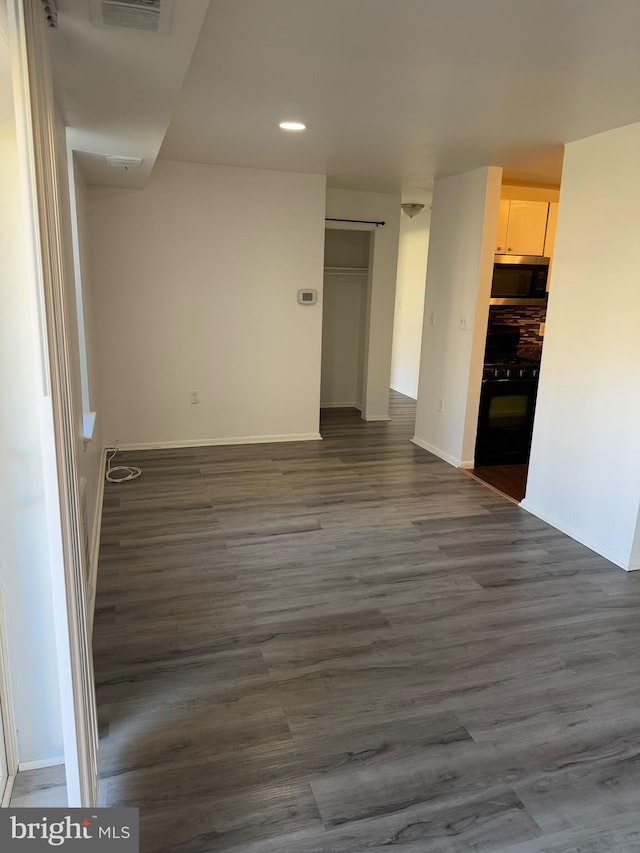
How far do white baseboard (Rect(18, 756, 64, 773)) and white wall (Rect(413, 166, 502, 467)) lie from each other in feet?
13.0

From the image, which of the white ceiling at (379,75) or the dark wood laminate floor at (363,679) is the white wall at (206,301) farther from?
the dark wood laminate floor at (363,679)

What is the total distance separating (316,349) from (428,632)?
3498 mm

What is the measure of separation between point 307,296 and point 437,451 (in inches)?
75.7

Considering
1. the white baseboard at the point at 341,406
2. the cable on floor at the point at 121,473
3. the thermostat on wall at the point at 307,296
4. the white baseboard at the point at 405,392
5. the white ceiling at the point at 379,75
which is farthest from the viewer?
the white baseboard at the point at 405,392

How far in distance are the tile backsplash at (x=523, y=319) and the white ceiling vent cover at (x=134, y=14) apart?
4013 mm

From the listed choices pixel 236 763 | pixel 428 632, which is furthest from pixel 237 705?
pixel 428 632

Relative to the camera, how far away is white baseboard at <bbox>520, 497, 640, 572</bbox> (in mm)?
3427

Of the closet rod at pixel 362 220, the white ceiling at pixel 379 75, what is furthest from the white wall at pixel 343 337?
the white ceiling at pixel 379 75

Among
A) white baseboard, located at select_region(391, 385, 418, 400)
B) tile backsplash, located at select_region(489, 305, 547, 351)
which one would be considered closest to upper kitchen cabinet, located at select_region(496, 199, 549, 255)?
tile backsplash, located at select_region(489, 305, 547, 351)

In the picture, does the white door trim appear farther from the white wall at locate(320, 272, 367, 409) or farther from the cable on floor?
the white wall at locate(320, 272, 367, 409)

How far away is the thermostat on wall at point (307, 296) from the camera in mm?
5539

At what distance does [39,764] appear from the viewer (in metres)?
1.86

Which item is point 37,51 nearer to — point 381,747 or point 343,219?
point 381,747

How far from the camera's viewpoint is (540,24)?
2061 mm
